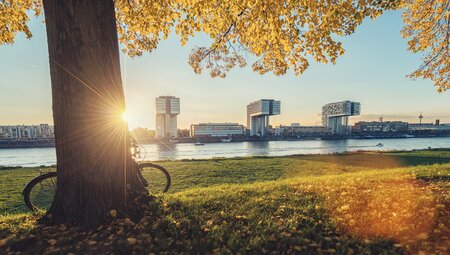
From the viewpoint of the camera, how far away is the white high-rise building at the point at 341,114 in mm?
175500

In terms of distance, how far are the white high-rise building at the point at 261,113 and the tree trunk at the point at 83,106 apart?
156 meters

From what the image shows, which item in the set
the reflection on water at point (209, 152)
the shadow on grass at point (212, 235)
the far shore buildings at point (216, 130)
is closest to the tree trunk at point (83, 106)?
the shadow on grass at point (212, 235)

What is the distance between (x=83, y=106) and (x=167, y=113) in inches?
6372

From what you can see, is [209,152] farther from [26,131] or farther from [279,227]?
[26,131]

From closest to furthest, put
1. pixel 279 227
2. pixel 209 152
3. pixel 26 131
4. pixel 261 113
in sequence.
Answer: pixel 279 227 → pixel 209 152 → pixel 26 131 → pixel 261 113

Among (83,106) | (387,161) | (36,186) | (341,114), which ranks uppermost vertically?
(341,114)

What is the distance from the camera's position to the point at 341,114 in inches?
6954

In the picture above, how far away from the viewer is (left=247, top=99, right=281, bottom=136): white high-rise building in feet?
525

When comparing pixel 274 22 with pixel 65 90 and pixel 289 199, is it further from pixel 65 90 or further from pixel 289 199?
pixel 65 90

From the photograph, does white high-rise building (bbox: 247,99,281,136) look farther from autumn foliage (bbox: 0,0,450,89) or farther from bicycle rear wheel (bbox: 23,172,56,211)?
bicycle rear wheel (bbox: 23,172,56,211)

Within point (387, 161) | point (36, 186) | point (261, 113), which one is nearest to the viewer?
point (36, 186)

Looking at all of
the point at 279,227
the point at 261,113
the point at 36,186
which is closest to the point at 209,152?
the point at 36,186

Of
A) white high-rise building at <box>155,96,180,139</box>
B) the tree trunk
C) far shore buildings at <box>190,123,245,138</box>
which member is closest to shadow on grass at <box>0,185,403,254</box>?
the tree trunk

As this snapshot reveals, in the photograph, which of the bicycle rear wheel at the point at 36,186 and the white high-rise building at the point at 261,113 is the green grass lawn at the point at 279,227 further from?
the white high-rise building at the point at 261,113
